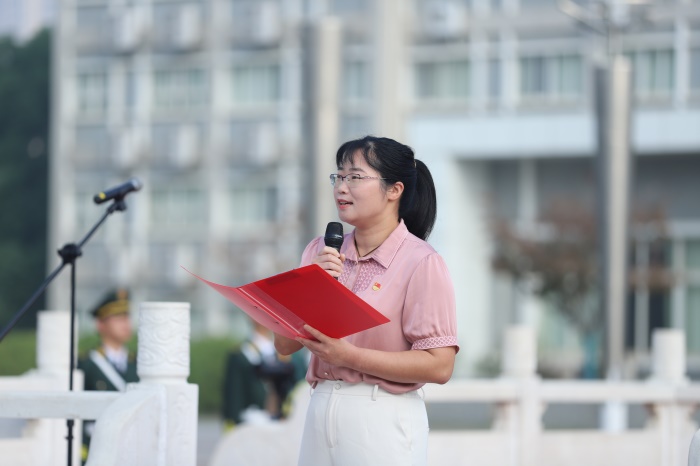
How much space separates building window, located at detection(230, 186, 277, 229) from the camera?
39.3 metres

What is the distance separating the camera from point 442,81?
36.8m

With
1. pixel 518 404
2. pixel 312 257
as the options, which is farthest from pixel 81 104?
pixel 312 257

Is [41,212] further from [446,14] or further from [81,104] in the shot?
[446,14]

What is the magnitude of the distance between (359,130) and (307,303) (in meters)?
32.6

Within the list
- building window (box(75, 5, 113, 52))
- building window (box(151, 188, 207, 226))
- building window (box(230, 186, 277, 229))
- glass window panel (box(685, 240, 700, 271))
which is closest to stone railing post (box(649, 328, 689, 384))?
glass window panel (box(685, 240, 700, 271))

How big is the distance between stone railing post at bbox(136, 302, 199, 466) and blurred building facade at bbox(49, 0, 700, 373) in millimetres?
26730

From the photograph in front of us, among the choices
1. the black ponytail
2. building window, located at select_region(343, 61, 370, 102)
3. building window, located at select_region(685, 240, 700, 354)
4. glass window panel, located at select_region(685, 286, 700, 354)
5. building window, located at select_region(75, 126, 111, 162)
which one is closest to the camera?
the black ponytail

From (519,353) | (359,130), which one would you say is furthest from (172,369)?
(359,130)

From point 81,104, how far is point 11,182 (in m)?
10.5

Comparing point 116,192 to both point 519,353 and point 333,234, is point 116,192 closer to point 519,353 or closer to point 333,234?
point 333,234

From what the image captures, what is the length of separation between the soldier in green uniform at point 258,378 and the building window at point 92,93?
29383 millimetres

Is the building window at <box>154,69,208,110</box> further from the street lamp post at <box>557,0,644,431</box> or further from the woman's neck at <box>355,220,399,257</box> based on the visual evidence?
the woman's neck at <box>355,220,399,257</box>

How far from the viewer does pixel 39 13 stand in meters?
53.0

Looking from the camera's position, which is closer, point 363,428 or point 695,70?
point 363,428
